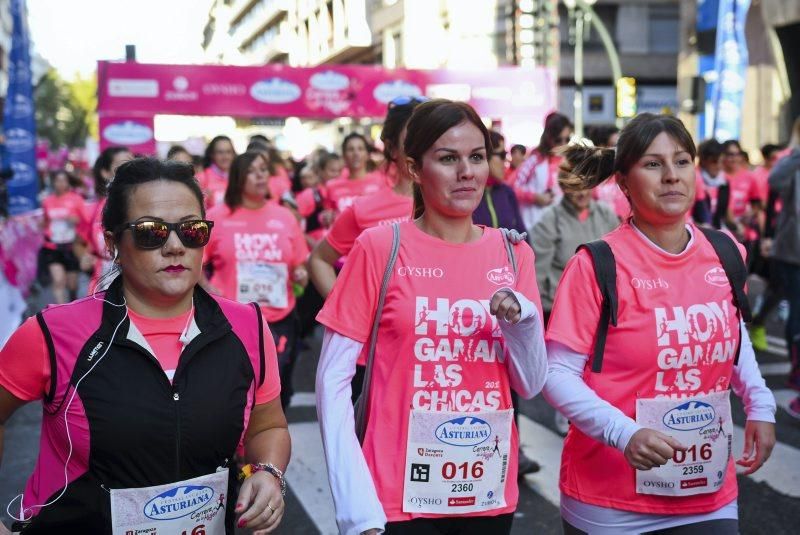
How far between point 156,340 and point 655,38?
42.2 meters

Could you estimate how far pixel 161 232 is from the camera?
2.48m

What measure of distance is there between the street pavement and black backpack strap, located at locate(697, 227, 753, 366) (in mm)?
2116

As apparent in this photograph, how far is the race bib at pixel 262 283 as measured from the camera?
235 inches

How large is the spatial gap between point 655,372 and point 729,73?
563 inches

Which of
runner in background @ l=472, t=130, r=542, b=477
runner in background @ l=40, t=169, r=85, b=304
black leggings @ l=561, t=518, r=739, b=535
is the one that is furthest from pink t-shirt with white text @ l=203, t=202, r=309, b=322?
runner in background @ l=40, t=169, r=85, b=304

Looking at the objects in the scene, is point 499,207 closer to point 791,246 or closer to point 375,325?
point 375,325

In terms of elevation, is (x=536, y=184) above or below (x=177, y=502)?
above

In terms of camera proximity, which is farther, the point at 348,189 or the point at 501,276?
the point at 348,189

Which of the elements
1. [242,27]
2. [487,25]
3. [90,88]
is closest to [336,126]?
[487,25]

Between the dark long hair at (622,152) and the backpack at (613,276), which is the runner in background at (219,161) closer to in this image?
the dark long hair at (622,152)

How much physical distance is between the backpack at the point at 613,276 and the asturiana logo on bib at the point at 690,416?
25 cm

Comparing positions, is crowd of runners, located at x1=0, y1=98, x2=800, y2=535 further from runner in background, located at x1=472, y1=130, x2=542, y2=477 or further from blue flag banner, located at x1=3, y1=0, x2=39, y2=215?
blue flag banner, located at x1=3, y1=0, x2=39, y2=215

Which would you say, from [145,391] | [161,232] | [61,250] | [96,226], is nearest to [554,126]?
[96,226]

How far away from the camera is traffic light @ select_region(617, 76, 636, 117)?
20766mm
